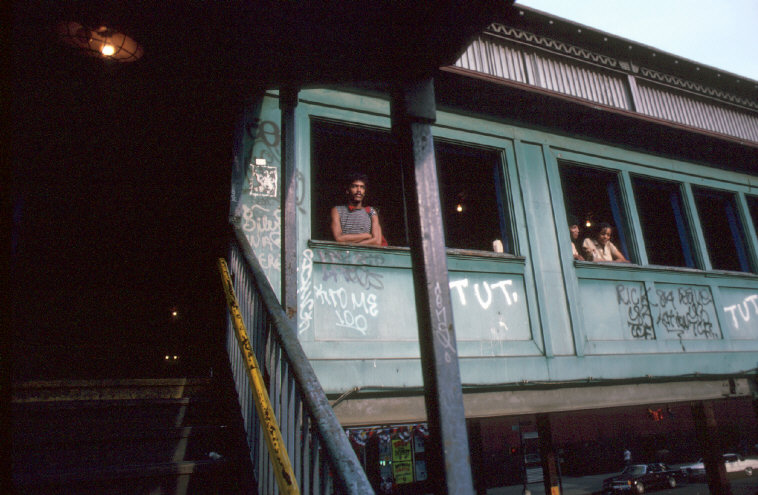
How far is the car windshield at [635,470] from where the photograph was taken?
20.5 m

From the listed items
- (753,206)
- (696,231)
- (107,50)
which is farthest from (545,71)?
(107,50)

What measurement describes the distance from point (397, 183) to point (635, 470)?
1937 centimetres

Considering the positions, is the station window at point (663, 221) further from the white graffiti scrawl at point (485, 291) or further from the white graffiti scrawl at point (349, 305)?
the white graffiti scrawl at point (349, 305)

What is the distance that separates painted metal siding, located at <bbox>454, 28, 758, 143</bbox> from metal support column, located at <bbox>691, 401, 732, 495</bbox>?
4.74 metres

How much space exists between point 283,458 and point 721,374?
729 cm

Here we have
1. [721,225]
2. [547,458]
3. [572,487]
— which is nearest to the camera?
[721,225]

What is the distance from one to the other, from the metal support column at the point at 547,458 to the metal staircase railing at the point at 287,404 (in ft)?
27.0

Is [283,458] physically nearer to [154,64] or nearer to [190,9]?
[190,9]

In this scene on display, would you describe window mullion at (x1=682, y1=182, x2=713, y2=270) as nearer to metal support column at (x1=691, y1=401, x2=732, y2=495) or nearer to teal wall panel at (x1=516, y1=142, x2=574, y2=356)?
metal support column at (x1=691, y1=401, x2=732, y2=495)

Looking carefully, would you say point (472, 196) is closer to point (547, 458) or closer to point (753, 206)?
point (753, 206)

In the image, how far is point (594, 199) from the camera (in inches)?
414

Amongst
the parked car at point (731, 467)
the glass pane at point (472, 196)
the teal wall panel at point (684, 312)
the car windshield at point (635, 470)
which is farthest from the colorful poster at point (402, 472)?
the parked car at point (731, 467)

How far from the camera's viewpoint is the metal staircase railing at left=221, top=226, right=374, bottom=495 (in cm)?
194

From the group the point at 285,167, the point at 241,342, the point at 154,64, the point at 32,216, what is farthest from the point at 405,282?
the point at 32,216
